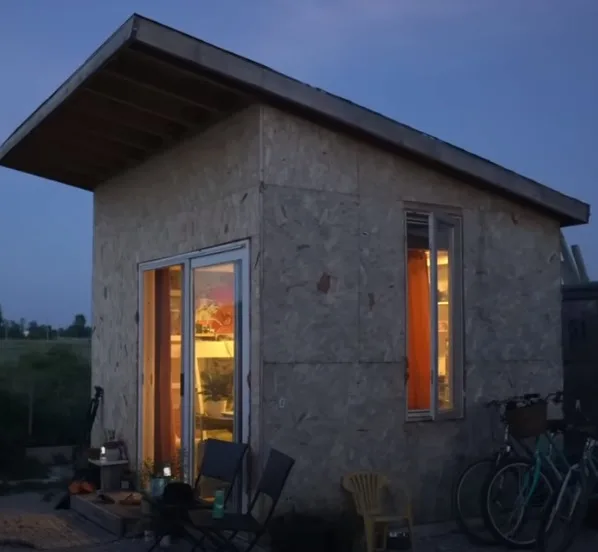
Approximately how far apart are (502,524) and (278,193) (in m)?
2.96

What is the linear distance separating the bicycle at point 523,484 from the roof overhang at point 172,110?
78.8 inches

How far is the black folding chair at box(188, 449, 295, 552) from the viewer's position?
5561 millimetres

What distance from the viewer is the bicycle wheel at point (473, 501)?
6.69 metres

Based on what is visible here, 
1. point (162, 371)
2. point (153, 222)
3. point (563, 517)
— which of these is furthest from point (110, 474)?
point (563, 517)

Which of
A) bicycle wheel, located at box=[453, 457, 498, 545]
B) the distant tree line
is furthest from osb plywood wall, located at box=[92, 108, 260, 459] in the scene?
the distant tree line

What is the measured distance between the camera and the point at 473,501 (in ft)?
23.2

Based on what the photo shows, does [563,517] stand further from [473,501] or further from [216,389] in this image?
[216,389]

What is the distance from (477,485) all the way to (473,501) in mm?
133

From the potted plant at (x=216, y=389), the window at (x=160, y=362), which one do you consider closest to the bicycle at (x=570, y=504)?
the potted plant at (x=216, y=389)

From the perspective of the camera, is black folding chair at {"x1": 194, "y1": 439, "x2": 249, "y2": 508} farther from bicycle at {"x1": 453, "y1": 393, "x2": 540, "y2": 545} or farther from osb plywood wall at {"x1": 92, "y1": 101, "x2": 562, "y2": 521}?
bicycle at {"x1": 453, "y1": 393, "x2": 540, "y2": 545}

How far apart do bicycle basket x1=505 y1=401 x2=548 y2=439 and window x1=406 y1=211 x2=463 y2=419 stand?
60 cm

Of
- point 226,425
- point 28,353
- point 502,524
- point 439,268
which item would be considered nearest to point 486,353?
point 439,268

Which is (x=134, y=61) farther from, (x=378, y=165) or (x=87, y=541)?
(x=87, y=541)

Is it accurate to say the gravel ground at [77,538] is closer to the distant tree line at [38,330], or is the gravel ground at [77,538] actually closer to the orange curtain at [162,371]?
the orange curtain at [162,371]
